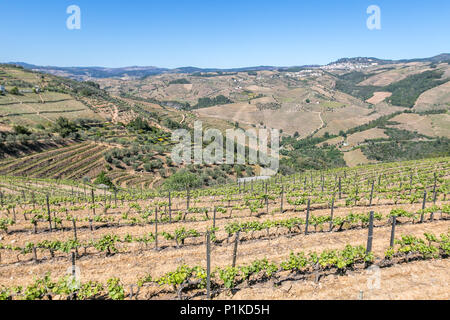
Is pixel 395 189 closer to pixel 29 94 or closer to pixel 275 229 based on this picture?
pixel 275 229

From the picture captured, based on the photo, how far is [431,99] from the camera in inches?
7416

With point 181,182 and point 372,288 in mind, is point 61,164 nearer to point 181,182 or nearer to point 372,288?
point 181,182

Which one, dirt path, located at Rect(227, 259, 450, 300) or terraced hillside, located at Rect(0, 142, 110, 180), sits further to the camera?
terraced hillside, located at Rect(0, 142, 110, 180)

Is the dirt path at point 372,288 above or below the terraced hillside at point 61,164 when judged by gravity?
above

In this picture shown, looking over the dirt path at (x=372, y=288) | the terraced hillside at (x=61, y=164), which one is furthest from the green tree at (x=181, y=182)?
the dirt path at (x=372, y=288)

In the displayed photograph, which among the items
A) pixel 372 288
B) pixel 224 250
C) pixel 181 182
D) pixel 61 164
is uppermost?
pixel 372 288

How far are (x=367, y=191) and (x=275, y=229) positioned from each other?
38.2 feet

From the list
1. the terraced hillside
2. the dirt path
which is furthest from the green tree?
the dirt path

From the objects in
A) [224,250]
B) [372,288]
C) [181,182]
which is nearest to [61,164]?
[181,182]

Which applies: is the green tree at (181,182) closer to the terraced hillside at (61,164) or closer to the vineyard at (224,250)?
the terraced hillside at (61,164)

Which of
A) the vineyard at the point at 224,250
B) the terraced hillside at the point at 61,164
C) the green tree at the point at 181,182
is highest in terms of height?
the vineyard at the point at 224,250

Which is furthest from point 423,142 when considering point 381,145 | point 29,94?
point 29,94

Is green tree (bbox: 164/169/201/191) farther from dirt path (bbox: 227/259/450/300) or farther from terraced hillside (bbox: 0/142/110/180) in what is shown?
dirt path (bbox: 227/259/450/300)

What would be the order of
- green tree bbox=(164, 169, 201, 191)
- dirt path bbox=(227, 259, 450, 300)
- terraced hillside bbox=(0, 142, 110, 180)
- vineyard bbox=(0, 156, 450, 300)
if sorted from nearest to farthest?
1. dirt path bbox=(227, 259, 450, 300)
2. vineyard bbox=(0, 156, 450, 300)
3. green tree bbox=(164, 169, 201, 191)
4. terraced hillside bbox=(0, 142, 110, 180)
